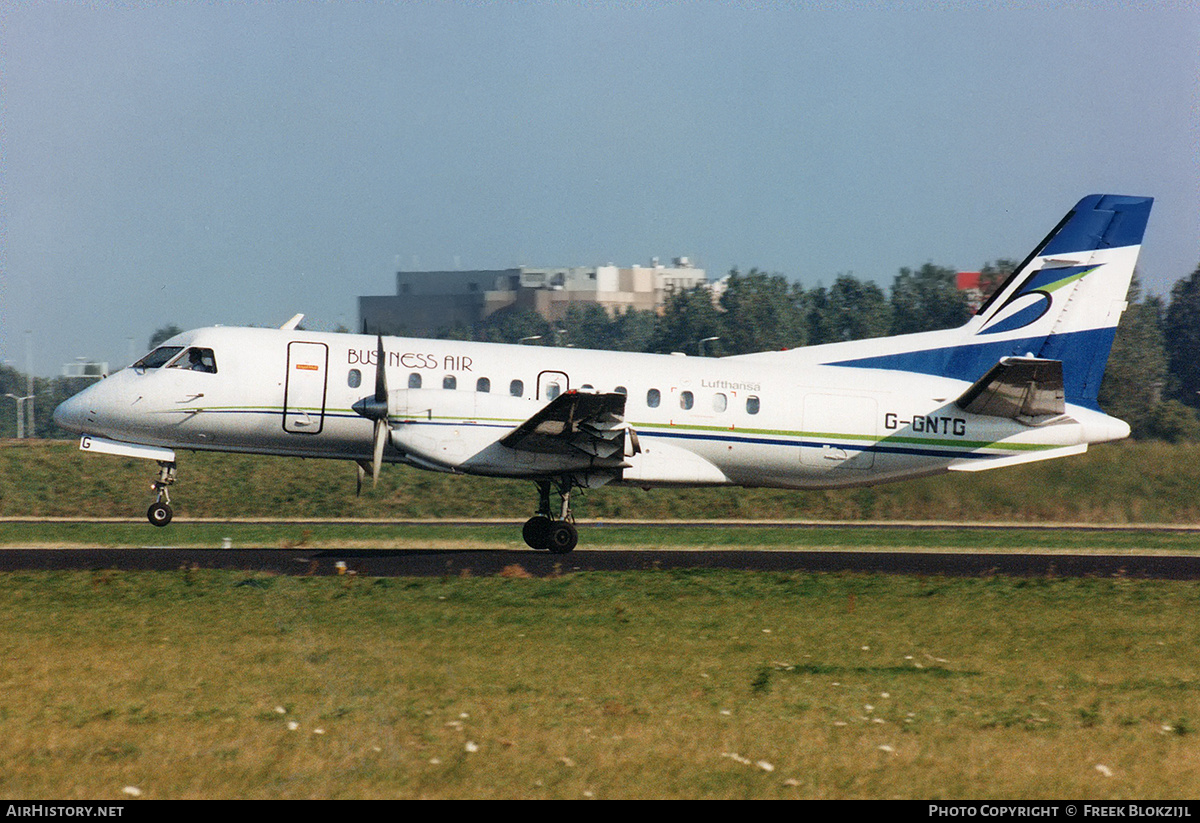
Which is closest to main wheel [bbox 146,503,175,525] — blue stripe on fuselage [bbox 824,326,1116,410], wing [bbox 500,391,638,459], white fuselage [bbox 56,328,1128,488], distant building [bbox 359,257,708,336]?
white fuselage [bbox 56,328,1128,488]

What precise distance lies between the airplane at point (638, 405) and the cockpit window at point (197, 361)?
4 cm

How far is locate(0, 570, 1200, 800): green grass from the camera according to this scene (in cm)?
883

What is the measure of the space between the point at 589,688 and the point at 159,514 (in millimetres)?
13834

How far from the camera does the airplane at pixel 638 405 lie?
2086cm

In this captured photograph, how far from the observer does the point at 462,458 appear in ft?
67.6

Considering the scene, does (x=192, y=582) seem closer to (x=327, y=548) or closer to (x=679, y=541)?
(x=327, y=548)

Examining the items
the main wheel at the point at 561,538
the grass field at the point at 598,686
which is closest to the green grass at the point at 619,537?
the main wheel at the point at 561,538

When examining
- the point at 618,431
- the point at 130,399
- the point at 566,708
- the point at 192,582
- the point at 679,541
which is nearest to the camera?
the point at 566,708

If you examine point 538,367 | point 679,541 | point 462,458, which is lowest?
point 679,541

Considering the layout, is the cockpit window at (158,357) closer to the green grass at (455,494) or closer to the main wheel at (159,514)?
the main wheel at (159,514)

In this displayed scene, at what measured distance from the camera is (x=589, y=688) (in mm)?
11680

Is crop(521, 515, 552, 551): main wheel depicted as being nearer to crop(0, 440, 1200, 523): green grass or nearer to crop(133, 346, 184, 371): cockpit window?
crop(133, 346, 184, 371): cockpit window

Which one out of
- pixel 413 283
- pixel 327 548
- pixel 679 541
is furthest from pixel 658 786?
pixel 413 283

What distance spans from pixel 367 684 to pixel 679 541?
1532 centimetres
